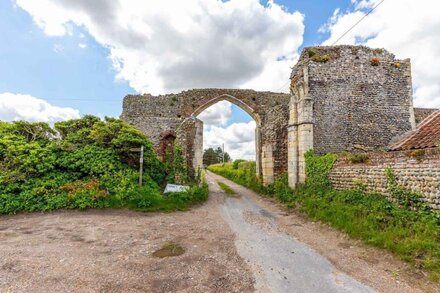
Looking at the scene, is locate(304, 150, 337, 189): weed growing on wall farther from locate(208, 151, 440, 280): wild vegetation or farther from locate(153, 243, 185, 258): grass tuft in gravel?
locate(153, 243, 185, 258): grass tuft in gravel

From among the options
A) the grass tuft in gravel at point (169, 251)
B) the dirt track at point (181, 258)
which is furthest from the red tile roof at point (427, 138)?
the grass tuft in gravel at point (169, 251)

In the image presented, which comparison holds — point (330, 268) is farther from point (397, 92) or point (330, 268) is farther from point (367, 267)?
point (397, 92)

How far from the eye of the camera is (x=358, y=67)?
11383 mm

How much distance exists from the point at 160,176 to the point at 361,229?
26.6 ft

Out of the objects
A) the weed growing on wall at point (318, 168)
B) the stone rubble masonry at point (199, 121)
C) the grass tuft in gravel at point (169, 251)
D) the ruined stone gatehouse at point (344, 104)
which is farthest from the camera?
the stone rubble masonry at point (199, 121)

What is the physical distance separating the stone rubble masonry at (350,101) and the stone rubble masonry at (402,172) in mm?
3081

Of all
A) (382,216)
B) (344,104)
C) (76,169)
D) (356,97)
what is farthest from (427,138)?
(76,169)

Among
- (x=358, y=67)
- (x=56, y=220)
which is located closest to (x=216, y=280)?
(x=56, y=220)

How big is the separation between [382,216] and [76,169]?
31.3ft

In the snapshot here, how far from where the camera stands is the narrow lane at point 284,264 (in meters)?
3.52

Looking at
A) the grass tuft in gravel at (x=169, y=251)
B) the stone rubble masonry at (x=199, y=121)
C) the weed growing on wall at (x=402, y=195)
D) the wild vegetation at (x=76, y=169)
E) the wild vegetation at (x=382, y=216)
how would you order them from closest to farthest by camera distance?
the wild vegetation at (x=382, y=216) → the grass tuft in gravel at (x=169, y=251) → the weed growing on wall at (x=402, y=195) → the wild vegetation at (x=76, y=169) → the stone rubble masonry at (x=199, y=121)

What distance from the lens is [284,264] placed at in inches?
169

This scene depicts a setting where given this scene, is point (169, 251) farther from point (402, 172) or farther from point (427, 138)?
point (427, 138)

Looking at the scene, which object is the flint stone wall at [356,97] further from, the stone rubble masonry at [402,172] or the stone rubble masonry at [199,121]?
the stone rubble masonry at [402,172]
